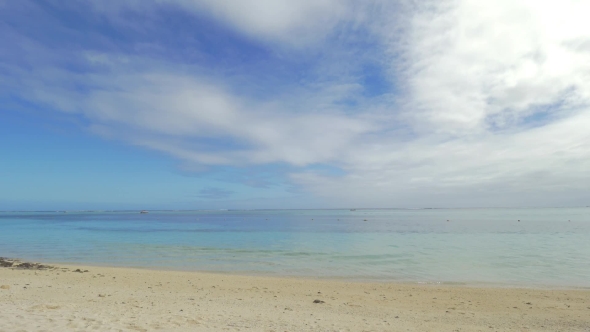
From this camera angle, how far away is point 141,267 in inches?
827

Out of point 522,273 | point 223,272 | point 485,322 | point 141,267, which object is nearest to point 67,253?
point 141,267

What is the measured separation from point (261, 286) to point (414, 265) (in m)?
10.4

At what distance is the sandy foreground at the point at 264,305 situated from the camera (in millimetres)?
8438

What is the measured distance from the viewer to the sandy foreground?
8438 millimetres

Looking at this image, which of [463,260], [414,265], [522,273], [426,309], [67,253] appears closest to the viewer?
[426,309]

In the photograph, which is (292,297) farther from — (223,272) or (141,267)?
(141,267)

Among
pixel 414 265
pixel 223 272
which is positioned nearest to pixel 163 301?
pixel 223 272

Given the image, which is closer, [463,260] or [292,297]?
[292,297]

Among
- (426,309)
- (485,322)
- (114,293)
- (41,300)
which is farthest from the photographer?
(114,293)

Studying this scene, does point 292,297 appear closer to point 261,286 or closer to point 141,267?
point 261,286

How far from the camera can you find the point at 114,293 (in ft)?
40.5

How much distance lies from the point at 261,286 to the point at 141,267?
9.92m

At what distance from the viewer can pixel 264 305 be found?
11.2 meters

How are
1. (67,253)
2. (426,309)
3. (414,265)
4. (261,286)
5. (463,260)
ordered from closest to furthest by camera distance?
(426,309), (261,286), (414,265), (463,260), (67,253)
